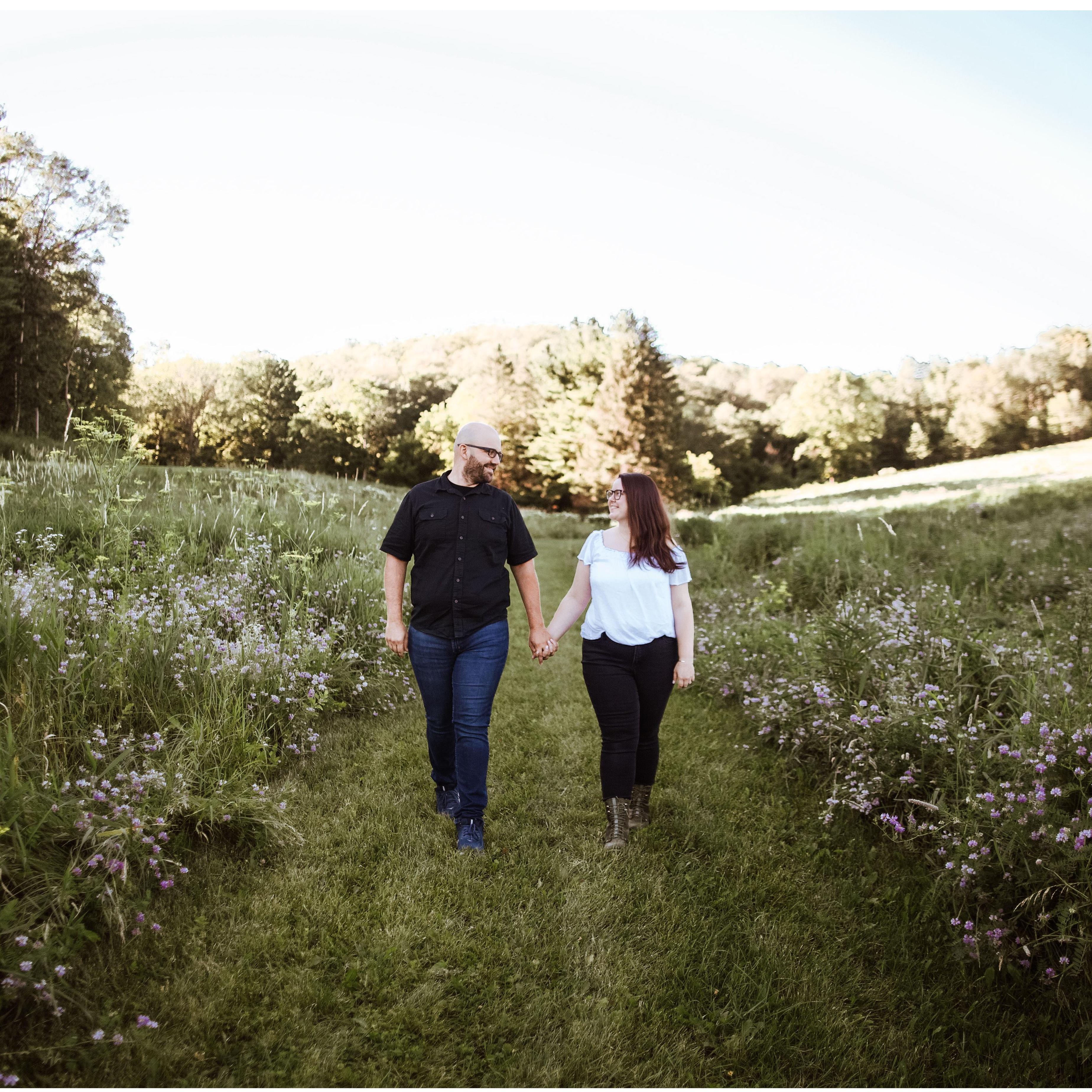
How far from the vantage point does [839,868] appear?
407 cm

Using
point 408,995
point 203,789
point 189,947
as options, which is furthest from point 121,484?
point 408,995

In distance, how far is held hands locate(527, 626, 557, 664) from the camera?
4.17m

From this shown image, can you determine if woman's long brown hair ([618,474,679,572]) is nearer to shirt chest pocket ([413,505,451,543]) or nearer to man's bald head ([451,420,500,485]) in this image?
man's bald head ([451,420,500,485])

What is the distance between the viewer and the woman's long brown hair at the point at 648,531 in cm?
421

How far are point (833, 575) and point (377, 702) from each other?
574 centimetres

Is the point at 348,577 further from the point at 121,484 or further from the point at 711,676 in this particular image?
the point at 711,676

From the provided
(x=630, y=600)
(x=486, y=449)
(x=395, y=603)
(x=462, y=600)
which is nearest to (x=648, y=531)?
(x=630, y=600)

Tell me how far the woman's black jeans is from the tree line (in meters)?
5.42

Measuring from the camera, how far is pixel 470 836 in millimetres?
3973

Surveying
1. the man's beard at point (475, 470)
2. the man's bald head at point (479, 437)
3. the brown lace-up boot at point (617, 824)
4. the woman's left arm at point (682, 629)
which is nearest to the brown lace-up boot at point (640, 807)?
the brown lace-up boot at point (617, 824)

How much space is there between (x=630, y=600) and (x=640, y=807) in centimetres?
136

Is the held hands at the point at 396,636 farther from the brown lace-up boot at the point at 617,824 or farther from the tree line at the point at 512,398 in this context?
the tree line at the point at 512,398

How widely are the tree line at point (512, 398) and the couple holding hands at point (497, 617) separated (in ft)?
14.6

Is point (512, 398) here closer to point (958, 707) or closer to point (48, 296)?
point (48, 296)
